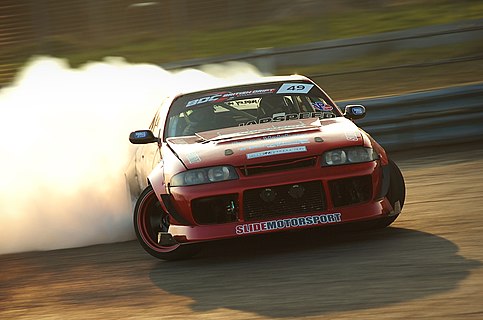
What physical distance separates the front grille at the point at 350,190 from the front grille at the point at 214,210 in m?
0.69

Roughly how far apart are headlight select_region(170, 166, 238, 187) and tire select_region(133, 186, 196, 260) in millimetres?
458

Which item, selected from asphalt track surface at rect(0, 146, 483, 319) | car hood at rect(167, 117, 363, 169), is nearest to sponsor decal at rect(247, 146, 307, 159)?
car hood at rect(167, 117, 363, 169)

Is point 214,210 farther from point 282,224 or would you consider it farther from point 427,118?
point 427,118

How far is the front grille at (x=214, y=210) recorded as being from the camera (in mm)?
7445

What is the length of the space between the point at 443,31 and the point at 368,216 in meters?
9.00

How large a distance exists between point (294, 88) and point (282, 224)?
2.02 meters

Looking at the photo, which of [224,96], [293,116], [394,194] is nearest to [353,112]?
→ [293,116]

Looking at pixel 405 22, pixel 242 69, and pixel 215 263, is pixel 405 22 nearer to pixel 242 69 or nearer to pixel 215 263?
pixel 242 69

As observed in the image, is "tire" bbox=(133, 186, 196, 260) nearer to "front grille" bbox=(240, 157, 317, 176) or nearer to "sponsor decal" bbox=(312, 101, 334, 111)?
"front grille" bbox=(240, 157, 317, 176)

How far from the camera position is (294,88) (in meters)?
9.10

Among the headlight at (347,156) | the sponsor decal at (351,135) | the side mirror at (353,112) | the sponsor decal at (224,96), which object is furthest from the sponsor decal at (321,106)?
the headlight at (347,156)

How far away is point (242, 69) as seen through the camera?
1511 cm

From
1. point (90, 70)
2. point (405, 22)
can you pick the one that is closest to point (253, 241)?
point (90, 70)

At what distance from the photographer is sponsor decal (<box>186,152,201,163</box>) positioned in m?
7.63
